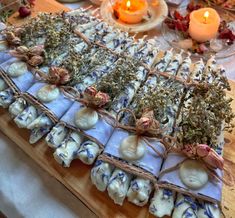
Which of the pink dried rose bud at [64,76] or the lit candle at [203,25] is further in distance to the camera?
the lit candle at [203,25]

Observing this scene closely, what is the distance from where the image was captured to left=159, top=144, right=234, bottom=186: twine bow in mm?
589

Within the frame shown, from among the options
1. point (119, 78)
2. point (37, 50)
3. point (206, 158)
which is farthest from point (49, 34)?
point (206, 158)

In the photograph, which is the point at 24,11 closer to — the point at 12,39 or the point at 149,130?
the point at 12,39

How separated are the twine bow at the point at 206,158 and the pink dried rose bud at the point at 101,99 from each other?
0.16 m

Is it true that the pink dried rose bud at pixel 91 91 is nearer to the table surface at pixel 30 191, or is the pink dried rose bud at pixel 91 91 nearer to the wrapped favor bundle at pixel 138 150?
the wrapped favor bundle at pixel 138 150

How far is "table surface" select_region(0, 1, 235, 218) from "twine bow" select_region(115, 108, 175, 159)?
137 millimetres

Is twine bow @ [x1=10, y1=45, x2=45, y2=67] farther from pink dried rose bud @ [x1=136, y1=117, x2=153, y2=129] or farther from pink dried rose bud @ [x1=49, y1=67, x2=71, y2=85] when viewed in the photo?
pink dried rose bud @ [x1=136, y1=117, x2=153, y2=129]

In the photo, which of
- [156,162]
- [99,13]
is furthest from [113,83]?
[99,13]

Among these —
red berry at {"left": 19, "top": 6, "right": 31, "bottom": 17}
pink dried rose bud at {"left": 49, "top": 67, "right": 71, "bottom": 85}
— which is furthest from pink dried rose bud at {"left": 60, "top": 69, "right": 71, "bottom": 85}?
red berry at {"left": 19, "top": 6, "right": 31, "bottom": 17}

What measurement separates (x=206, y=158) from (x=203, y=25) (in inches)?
18.1

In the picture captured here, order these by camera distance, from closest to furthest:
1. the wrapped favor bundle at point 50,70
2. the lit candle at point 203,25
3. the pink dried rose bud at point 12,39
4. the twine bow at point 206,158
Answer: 1. the twine bow at point 206,158
2. the wrapped favor bundle at point 50,70
3. the pink dried rose bud at point 12,39
4. the lit candle at point 203,25

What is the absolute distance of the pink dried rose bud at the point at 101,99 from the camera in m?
0.67

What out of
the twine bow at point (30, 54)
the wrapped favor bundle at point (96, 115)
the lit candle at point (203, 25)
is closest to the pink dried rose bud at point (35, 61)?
the twine bow at point (30, 54)

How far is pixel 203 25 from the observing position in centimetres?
94
